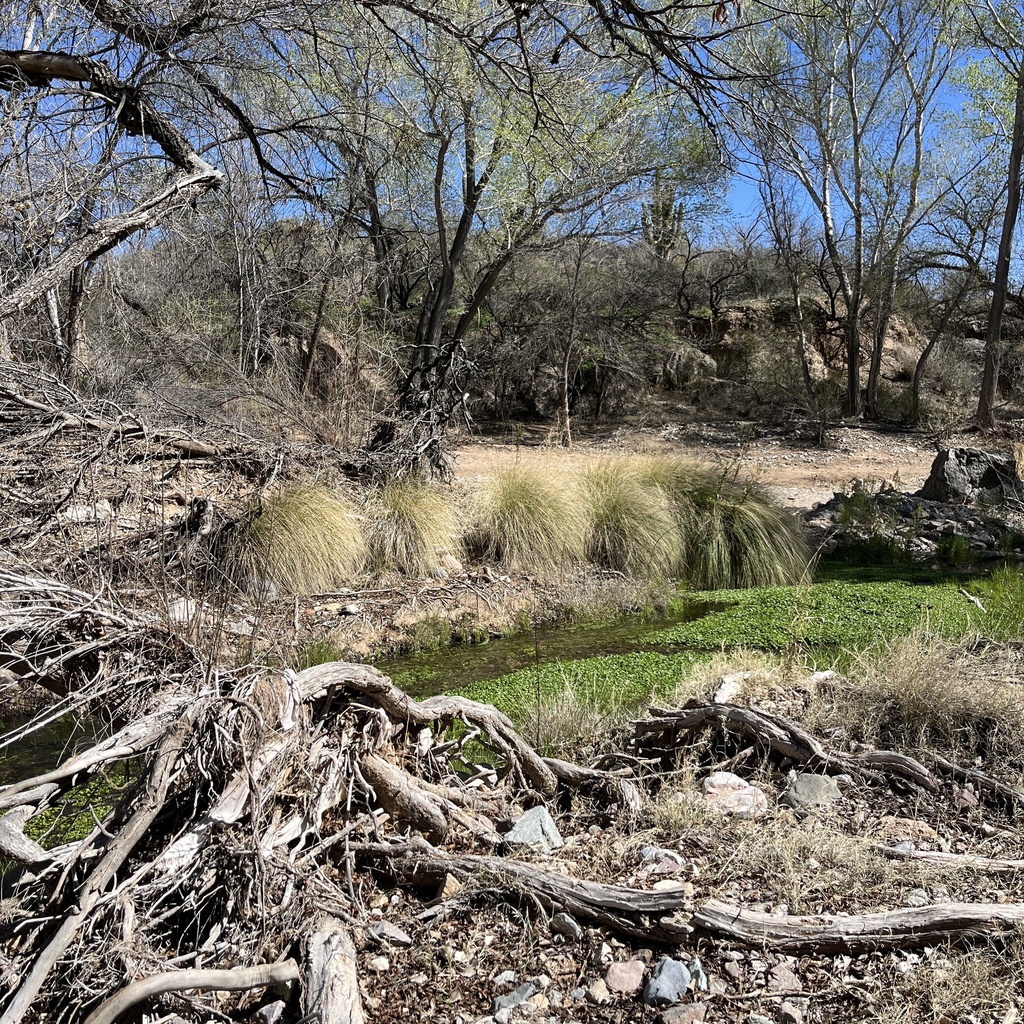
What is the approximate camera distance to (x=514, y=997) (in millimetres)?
2537

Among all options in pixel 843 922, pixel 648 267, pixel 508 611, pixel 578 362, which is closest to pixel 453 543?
pixel 508 611

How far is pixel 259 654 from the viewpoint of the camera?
3285 millimetres

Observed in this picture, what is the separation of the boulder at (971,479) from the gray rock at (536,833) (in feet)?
31.3

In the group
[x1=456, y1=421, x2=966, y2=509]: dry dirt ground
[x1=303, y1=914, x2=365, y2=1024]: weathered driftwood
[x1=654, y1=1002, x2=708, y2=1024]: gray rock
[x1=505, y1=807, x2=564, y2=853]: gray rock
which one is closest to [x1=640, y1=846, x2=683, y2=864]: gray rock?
[x1=505, y1=807, x2=564, y2=853]: gray rock

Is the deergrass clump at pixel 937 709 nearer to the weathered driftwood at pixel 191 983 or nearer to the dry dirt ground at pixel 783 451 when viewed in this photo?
the weathered driftwood at pixel 191 983

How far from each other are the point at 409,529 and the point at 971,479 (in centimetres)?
734

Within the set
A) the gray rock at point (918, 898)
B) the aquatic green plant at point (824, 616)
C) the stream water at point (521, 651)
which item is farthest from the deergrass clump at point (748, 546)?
the gray rock at point (918, 898)

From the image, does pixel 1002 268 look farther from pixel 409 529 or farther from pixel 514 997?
pixel 514 997

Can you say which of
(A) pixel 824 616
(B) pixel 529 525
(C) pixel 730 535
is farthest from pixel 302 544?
(A) pixel 824 616

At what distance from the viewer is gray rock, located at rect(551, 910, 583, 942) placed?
2.75 meters

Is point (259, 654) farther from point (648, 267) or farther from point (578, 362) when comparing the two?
point (648, 267)

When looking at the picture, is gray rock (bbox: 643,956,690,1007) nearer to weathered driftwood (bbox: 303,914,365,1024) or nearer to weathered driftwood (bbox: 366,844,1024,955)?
weathered driftwood (bbox: 366,844,1024,955)

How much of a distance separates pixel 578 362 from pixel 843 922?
711 inches

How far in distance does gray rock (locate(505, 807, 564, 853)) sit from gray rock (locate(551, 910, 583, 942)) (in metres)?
0.44
